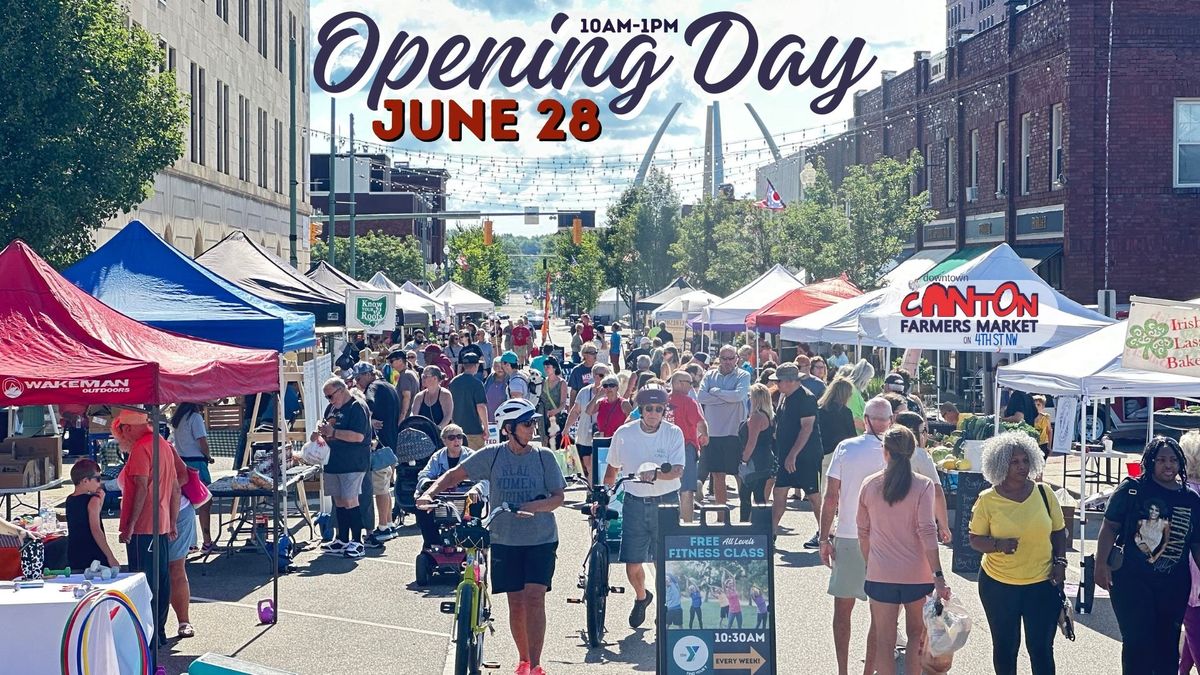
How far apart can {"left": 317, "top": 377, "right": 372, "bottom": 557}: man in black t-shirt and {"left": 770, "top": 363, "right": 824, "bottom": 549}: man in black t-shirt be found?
396 cm

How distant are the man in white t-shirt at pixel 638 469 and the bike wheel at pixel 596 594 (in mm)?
416

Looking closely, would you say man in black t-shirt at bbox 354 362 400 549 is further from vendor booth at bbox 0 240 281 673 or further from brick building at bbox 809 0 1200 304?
brick building at bbox 809 0 1200 304

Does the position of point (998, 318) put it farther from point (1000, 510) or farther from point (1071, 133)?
point (1071, 133)

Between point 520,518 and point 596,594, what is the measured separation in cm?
158

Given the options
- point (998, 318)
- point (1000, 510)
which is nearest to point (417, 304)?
point (998, 318)

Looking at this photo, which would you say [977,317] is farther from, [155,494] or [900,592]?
[155,494]

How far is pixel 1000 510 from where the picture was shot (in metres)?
8.17

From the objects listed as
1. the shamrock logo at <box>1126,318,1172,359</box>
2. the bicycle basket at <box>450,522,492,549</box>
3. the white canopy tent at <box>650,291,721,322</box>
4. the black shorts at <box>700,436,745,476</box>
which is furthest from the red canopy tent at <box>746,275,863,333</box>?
the bicycle basket at <box>450,522,492,549</box>

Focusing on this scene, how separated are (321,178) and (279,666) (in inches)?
4269

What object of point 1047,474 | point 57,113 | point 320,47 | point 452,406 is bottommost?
point 1047,474

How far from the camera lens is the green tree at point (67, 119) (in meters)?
18.6

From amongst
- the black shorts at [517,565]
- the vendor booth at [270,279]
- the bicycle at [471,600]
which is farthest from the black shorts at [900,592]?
the vendor booth at [270,279]

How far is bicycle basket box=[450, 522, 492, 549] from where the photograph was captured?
8719mm

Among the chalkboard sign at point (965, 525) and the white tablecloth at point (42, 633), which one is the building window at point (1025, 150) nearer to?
the chalkboard sign at point (965, 525)
